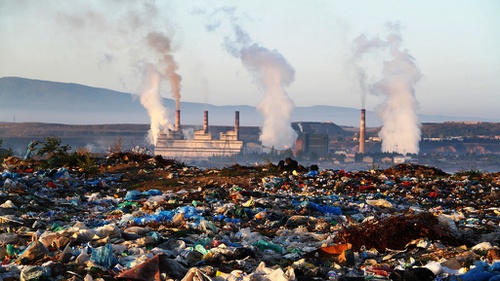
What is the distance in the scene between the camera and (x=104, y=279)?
14.6 ft

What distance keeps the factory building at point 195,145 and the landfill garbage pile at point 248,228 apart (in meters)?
77.3

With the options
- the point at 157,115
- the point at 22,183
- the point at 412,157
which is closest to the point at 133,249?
the point at 22,183

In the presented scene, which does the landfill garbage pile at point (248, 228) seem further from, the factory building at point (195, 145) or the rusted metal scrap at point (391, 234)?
the factory building at point (195, 145)

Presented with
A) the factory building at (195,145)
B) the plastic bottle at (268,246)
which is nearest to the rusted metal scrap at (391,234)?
the plastic bottle at (268,246)

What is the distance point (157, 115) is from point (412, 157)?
39494 millimetres

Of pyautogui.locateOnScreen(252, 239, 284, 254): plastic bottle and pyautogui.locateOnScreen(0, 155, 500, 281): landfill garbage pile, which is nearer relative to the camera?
pyautogui.locateOnScreen(0, 155, 500, 281): landfill garbage pile

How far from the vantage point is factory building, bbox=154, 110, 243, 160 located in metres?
89.6

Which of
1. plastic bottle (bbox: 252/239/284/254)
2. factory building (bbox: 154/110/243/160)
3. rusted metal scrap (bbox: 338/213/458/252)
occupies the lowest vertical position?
factory building (bbox: 154/110/243/160)

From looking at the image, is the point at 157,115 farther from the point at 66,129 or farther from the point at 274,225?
the point at 274,225

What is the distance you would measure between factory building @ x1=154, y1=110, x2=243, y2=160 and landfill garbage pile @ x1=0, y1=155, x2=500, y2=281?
254 feet

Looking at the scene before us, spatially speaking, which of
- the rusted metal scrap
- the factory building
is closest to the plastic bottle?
the rusted metal scrap

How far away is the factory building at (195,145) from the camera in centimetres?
8962

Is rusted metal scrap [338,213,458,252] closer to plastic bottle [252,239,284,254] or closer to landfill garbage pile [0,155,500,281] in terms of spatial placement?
landfill garbage pile [0,155,500,281]

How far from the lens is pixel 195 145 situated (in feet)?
309
